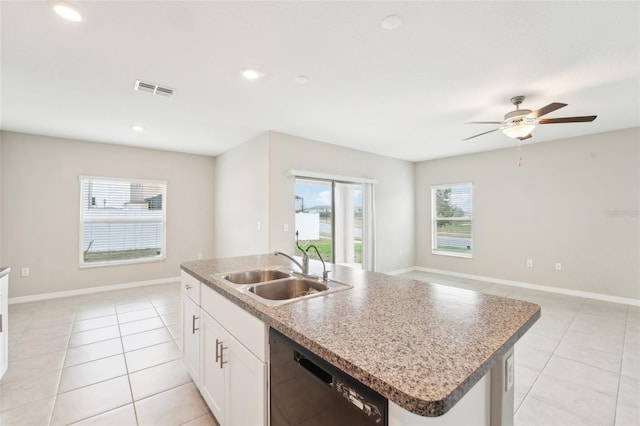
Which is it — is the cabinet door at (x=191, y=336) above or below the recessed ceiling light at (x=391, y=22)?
below

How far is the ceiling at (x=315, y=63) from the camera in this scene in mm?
1729

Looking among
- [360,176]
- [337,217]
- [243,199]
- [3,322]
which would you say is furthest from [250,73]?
[360,176]

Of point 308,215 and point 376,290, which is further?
point 308,215

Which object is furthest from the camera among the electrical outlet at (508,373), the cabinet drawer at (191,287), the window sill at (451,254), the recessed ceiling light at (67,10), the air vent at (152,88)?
the window sill at (451,254)

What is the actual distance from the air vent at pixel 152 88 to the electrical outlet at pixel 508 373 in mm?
3330

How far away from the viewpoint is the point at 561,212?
457 centimetres

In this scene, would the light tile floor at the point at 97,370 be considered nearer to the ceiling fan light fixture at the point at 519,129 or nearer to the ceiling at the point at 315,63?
the ceiling at the point at 315,63

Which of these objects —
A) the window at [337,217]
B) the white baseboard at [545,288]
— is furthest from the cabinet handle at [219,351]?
the white baseboard at [545,288]

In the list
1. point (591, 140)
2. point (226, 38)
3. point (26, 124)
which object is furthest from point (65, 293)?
point (591, 140)

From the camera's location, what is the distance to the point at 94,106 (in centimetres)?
314

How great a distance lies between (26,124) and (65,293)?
2558 millimetres

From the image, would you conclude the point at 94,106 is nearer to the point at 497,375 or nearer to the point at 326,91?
the point at 326,91

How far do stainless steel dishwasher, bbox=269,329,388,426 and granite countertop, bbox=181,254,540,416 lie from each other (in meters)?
0.05

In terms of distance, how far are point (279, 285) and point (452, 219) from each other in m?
5.30
